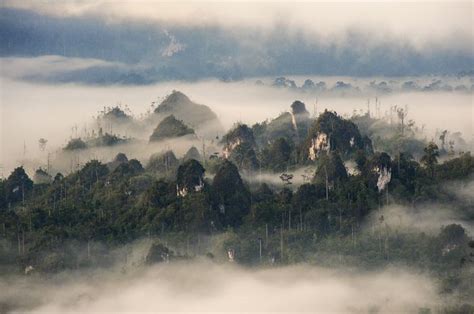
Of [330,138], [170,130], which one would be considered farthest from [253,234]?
[170,130]

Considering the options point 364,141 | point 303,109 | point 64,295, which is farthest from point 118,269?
point 303,109

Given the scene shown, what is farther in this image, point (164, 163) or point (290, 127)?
point (290, 127)

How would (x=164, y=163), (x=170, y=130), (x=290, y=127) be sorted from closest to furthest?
(x=164, y=163)
(x=170, y=130)
(x=290, y=127)

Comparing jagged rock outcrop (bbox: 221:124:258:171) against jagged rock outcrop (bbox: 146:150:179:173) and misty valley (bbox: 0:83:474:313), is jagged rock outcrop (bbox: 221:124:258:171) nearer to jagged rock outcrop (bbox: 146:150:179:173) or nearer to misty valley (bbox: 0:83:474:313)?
misty valley (bbox: 0:83:474:313)

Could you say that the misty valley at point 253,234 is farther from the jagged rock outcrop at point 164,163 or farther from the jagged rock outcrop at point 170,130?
the jagged rock outcrop at point 170,130

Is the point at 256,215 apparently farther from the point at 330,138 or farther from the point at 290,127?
the point at 290,127

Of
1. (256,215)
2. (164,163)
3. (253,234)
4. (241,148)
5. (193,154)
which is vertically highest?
(241,148)

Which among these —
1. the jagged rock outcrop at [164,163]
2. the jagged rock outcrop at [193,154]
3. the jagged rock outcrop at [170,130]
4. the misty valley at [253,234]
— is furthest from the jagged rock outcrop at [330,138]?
the jagged rock outcrop at [170,130]

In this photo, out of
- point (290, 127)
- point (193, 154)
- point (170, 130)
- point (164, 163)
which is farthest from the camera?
point (290, 127)

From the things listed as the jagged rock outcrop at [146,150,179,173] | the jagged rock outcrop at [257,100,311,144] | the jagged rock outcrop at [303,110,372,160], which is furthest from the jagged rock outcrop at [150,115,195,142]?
the jagged rock outcrop at [303,110,372,160]
